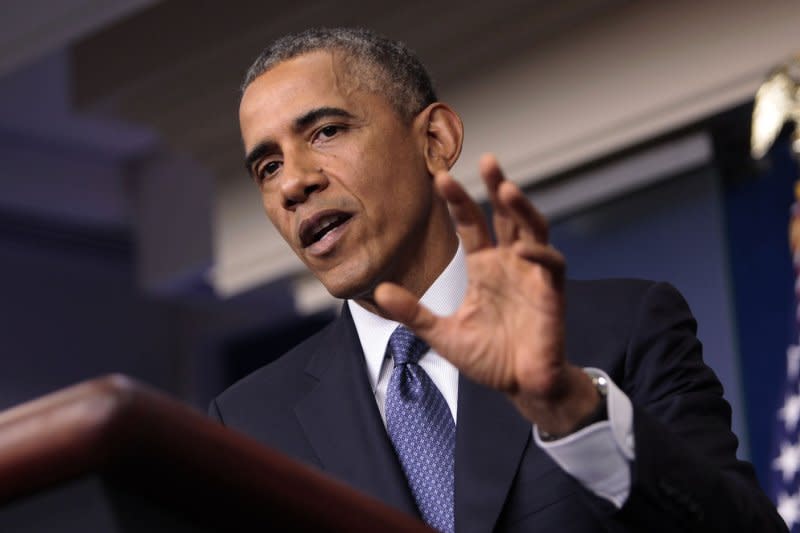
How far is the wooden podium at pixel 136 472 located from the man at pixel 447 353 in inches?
10.6

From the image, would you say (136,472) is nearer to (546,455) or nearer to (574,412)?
(574,412)

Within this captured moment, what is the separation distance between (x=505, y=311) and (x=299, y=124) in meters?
0.62

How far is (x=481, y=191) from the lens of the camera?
12.9 feet

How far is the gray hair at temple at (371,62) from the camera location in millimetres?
1646

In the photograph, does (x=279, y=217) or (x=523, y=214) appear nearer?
(x=523, y=214)

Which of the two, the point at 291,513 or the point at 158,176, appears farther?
the point at 158,176

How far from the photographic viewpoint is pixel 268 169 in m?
1.57

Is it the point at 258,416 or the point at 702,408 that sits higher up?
the point at 258,416

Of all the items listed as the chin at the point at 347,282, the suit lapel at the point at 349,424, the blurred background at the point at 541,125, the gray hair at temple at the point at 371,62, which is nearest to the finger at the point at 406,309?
the suit lapel at the point at 349,424

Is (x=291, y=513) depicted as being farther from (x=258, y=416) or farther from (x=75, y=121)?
(x=75, y=121)

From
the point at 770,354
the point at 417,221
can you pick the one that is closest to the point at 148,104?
the point at 770,354

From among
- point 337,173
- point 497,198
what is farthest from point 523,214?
point 337,173

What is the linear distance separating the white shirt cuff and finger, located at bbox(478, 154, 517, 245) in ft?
0.54

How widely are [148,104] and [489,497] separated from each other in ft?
11.0
